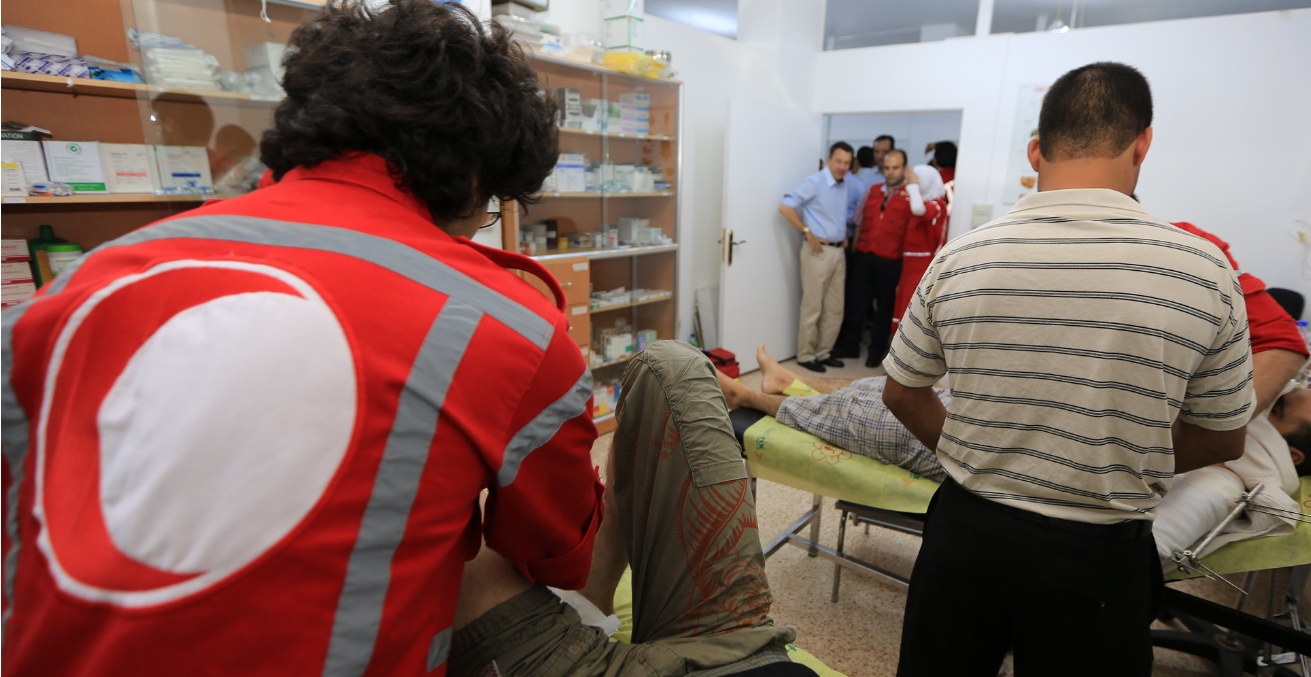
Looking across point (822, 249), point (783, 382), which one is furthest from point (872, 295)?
point (783, 382)

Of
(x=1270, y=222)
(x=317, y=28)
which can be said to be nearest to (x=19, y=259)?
(x=317, y=28)

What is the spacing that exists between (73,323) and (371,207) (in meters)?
0.26

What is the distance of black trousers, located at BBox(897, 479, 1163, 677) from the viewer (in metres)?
1.11

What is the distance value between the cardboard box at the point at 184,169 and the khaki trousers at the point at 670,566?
6.24 ft

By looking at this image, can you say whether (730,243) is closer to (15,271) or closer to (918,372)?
(918,372)

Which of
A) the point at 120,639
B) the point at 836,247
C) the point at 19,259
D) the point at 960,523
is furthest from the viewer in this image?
the point at 836,247

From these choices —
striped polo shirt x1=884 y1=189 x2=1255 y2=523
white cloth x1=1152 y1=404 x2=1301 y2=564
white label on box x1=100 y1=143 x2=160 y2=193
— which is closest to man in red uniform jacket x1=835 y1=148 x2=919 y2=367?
white cloth x1=1152 y1=404 x2=1301 y2=564

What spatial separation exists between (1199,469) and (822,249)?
10.9ft

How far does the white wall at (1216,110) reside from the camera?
3.44 metres

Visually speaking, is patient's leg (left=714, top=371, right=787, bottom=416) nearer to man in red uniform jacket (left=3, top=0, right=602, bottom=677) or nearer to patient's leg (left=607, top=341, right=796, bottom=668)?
patient's leg (left=607, top=341, right=796, bottom=668)

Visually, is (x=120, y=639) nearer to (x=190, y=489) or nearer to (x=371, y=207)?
(x=190, y=489)

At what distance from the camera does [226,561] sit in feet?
1.54

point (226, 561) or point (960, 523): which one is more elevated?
point (226, 561)

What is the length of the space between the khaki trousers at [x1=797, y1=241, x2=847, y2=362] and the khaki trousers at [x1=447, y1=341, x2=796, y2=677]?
3.82m
